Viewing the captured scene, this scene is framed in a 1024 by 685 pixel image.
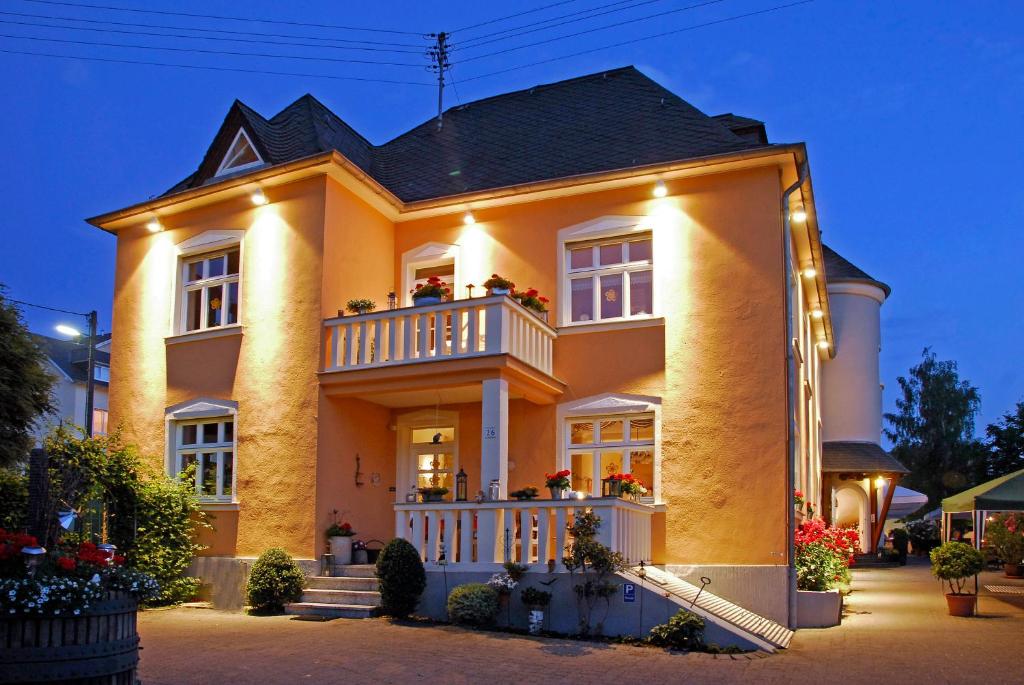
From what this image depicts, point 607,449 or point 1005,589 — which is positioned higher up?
point 607,449

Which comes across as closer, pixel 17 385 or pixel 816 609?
pixel 816 609

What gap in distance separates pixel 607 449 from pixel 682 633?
4.21 metres

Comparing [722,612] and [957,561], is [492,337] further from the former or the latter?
[957,561]

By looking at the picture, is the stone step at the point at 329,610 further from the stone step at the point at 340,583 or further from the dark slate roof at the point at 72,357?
the dark slate roof at the point at 72,357

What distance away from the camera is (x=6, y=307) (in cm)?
1858

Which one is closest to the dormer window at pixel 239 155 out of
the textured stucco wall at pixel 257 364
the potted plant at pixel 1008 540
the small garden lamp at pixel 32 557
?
the textured stucco wall at pixel 257 364

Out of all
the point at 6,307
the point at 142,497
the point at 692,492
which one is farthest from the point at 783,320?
the point at 6,307

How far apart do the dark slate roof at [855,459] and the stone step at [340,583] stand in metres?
16.3

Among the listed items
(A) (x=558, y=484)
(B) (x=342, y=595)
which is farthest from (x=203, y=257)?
(A) (x=558, y=484)

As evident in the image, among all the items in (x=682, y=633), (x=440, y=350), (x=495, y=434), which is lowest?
(x=682, y=633)

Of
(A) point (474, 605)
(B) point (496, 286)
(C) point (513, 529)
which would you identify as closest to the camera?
(A) point (474, 605)

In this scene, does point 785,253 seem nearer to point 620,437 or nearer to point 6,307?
point 620,437

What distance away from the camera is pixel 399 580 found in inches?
518

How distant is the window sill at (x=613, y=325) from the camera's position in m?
15.2
